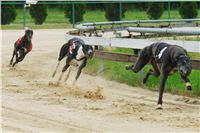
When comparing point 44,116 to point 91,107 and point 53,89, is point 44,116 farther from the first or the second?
point 53,89

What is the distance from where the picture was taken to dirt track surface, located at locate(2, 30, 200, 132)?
7586mm

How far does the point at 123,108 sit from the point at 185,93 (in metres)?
1.55

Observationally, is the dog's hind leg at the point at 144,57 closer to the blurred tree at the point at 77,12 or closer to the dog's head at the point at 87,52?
the dog's head at the point at 87,52

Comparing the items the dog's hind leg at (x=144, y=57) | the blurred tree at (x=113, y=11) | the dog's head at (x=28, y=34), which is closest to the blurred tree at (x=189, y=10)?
the blurred tree at (x=113, y=11)

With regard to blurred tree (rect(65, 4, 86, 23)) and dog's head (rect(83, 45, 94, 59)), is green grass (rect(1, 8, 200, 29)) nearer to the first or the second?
blurred tree (rect(65, 4, 86, 23))

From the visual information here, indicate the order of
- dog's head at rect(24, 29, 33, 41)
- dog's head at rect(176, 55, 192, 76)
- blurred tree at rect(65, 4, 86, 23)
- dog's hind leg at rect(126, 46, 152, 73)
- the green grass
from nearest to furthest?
dog's head at rect(176, 55, 192, 76) < dog's hind leg at rect(126, 46, 152, 73) < dog's head at rect(24, 29, 33, 41) < blurred tree at rect(65, 4, 86, 23) < the green grass

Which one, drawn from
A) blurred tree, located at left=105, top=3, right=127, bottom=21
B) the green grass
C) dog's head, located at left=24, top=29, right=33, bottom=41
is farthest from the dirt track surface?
the green grass

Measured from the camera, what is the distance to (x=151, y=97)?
10047 mm

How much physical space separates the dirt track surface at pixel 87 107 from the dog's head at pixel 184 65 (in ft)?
1.92

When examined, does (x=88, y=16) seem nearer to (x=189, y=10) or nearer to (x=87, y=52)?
(x=189, y=10)

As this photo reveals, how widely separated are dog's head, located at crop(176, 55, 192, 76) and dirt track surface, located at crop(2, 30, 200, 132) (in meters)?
0.59

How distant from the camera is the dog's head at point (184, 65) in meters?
8.51

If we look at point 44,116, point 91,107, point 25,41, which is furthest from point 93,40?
point 44,116

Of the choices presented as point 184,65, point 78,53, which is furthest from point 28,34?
point 184,65
